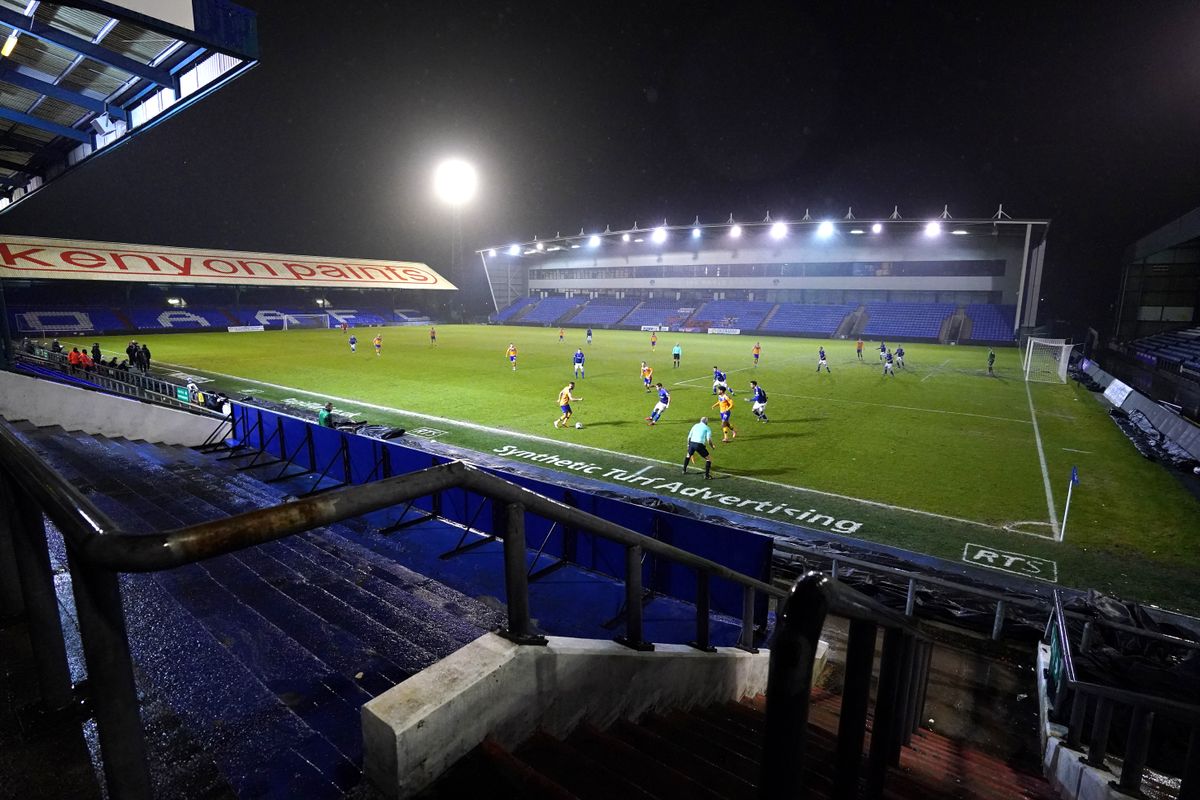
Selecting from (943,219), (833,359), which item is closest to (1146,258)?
(943,219)

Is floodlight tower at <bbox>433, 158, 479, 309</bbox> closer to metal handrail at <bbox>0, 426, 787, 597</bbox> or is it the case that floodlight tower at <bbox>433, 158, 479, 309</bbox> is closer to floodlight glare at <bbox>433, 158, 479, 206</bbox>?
floodlight glare at <bbox>433, 158, 479, 206</bbox>

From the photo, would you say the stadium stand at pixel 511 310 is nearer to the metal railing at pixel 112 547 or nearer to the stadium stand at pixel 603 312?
the stadium stand at pixel 603 312

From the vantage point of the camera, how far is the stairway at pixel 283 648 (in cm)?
246

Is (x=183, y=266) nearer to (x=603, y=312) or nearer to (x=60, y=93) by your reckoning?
(x=603, y=312)

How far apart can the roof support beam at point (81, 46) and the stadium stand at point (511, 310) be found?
75.0 m

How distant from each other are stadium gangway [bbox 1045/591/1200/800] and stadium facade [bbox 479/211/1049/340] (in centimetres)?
5472

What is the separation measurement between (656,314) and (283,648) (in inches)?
2796

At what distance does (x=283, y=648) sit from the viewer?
11.2 ft

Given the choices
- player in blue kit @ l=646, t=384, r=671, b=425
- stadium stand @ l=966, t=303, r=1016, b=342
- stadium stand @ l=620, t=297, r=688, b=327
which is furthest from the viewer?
stadium stand @ l=620, t=297, r=688, b=327

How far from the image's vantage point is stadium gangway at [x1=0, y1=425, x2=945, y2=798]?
1.34 metres

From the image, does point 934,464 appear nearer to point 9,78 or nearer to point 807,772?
point 807,772

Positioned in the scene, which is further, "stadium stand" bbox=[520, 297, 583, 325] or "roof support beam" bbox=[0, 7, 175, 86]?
"stadium stand" bbox=[520, 297, 583, 325]

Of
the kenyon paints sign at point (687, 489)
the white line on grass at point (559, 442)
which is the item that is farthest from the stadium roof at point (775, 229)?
the kenyon paints sign at point (687, 489)

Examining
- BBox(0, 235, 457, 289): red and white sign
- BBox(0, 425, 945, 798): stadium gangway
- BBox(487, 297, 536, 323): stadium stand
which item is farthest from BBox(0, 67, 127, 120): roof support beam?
BBox(487, 297, 536, 323): stadium stand
